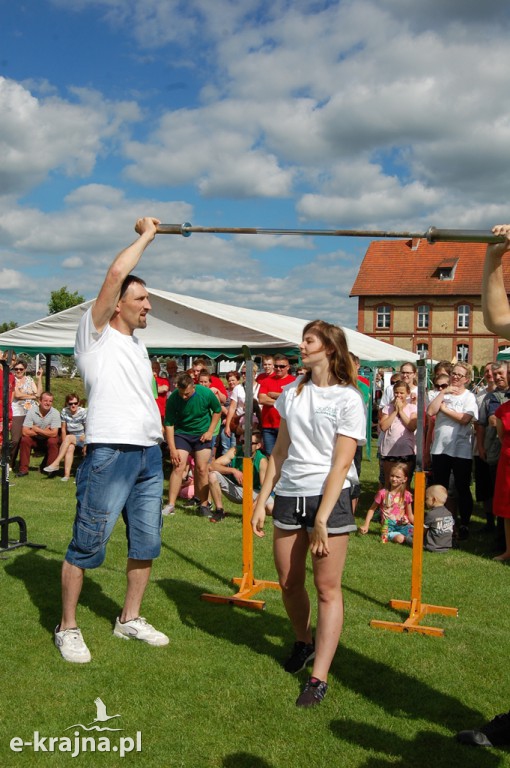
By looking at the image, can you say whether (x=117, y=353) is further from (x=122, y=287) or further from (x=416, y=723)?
(x=416, y=723)

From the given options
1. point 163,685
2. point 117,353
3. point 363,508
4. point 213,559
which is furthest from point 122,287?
point 363,508

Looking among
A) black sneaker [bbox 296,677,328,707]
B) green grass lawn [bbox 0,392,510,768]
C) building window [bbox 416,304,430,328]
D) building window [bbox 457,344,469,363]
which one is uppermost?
building window [bbox 416,304,430,328]

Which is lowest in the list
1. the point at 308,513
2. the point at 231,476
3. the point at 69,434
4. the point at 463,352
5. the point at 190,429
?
the point at 231,476

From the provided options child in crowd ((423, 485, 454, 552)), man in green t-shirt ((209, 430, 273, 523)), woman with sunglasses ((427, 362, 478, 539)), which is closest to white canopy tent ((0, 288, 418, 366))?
man in green t-shirt ((209, 430, 273, 523))

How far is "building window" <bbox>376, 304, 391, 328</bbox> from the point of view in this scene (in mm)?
58031

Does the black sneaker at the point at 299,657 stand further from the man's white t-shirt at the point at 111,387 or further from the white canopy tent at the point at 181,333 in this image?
the white canopy tent at the point at 181,333

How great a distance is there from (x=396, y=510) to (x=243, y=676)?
4376 mm

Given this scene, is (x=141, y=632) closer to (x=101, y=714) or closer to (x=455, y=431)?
(x=101, y=714)

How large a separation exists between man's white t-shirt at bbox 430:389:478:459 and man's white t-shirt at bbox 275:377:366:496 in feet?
15.5

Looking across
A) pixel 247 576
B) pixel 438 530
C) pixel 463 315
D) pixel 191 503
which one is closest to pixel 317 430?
pixel 247 576

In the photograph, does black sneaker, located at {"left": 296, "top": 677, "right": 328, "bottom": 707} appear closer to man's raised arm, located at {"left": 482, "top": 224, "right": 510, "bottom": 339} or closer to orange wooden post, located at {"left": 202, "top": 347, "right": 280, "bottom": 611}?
orange wooden post, located at {"left": 202, "top": 347, "right": 280, "bottom": 611}

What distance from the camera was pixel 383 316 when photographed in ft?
191

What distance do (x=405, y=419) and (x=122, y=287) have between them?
529 centimetres

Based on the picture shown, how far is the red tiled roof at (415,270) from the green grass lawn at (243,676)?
5175cm
